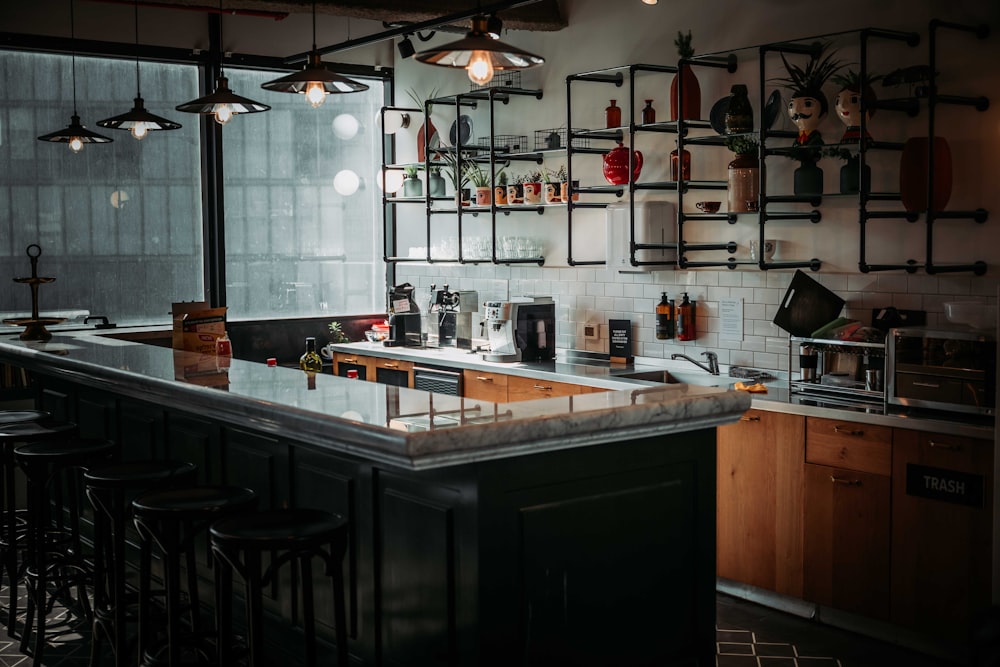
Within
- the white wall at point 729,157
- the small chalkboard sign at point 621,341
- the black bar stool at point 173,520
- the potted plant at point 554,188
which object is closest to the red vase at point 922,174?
the white wall at point 729,157

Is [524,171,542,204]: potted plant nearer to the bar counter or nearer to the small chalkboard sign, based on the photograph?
the small chalkboard sign

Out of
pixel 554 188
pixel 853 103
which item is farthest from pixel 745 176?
pixel 554 188

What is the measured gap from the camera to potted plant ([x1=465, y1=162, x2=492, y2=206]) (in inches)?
289

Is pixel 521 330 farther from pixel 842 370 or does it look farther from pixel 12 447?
pixel 12 447

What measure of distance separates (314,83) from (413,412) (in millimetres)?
1501

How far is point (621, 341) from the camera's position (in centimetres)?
655

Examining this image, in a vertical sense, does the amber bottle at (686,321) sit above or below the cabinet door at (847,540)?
above

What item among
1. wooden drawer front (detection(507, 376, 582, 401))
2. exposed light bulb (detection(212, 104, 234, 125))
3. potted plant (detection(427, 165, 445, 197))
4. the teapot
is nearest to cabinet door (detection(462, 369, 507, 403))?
wooden drawer front (detection(507, 376, 582, 401))

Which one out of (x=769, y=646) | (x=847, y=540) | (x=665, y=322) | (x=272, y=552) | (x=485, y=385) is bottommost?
(x=769, y=646)

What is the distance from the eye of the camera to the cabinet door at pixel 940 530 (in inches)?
168

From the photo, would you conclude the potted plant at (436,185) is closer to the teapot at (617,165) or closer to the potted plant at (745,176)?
the teapot at (617,165)

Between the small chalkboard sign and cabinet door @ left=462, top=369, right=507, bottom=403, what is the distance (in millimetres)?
→ 687

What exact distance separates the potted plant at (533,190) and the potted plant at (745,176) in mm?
1634

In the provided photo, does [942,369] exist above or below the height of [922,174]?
below
